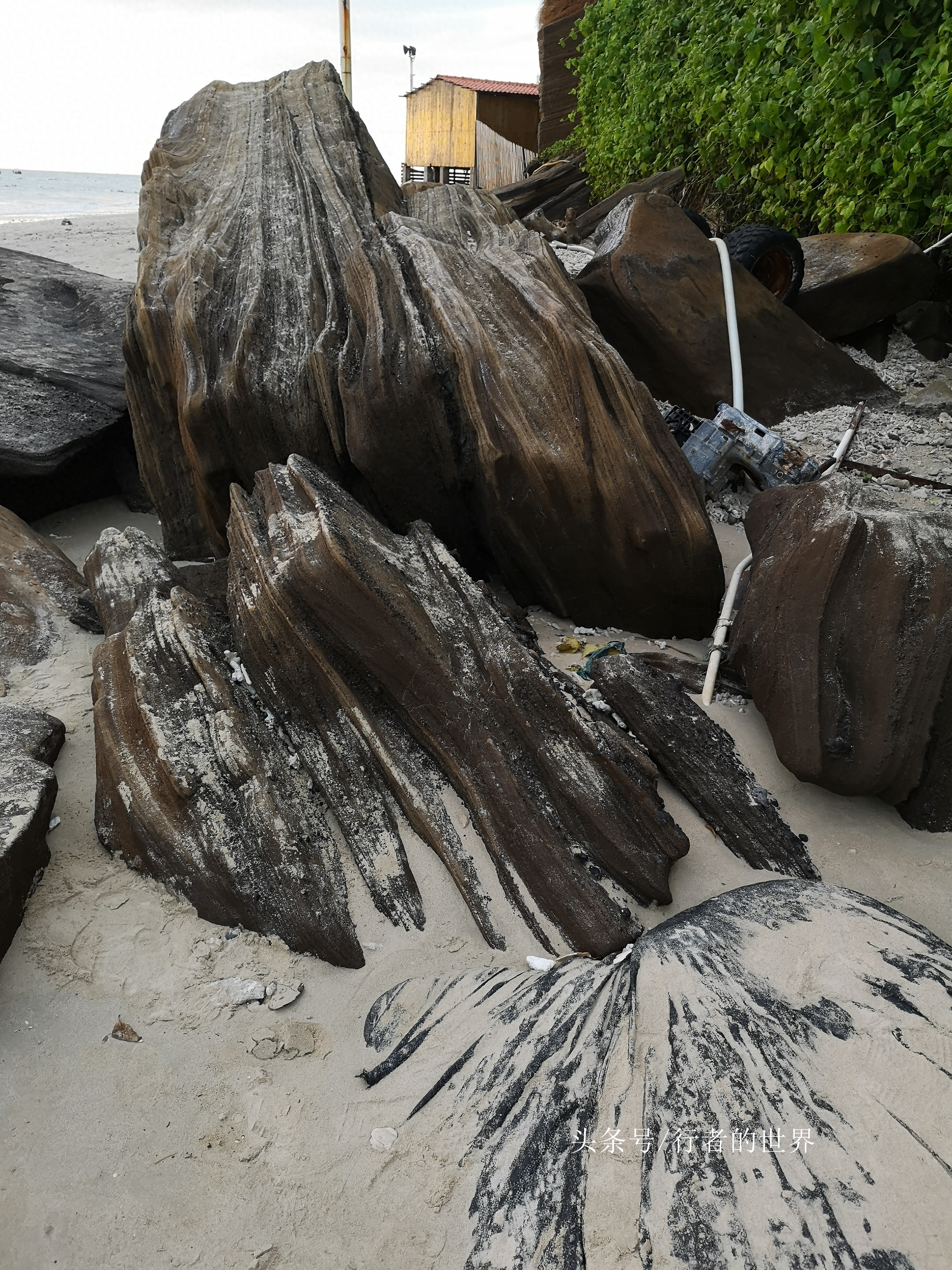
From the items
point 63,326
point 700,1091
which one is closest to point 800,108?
point 63,326

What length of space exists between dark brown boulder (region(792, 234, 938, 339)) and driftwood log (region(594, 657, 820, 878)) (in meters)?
3.15

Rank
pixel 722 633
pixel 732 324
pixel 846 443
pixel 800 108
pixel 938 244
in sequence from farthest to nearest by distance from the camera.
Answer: pixel 800 108, pixel 938 244, pixel 732 324, pixel 846 443, pixel 722 633

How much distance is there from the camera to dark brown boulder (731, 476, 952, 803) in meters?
2.28

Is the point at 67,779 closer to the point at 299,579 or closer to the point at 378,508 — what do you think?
the point at 299,579

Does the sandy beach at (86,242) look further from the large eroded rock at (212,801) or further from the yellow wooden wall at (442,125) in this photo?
the large eroded rock at (212,801)

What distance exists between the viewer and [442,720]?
2365 mm

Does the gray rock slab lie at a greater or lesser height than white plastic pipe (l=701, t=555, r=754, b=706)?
greater

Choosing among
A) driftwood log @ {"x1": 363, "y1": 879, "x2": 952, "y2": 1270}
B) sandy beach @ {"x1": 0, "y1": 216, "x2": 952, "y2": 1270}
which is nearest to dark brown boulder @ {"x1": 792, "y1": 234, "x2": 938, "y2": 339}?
sandy beach @ {"x1": 0, "y1": 216, "x2": 952, "y2": 1270}

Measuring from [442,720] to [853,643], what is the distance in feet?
4.11

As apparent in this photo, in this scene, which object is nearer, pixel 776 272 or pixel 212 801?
pixel 212 801

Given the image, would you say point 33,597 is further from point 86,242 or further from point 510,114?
point 510,114

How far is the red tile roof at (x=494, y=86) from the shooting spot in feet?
56.0

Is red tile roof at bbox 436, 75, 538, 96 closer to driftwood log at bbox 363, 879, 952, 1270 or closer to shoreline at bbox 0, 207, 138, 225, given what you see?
shoreline at bbox 0, 207, 138, 225

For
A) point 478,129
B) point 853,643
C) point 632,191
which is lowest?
point 853,643
